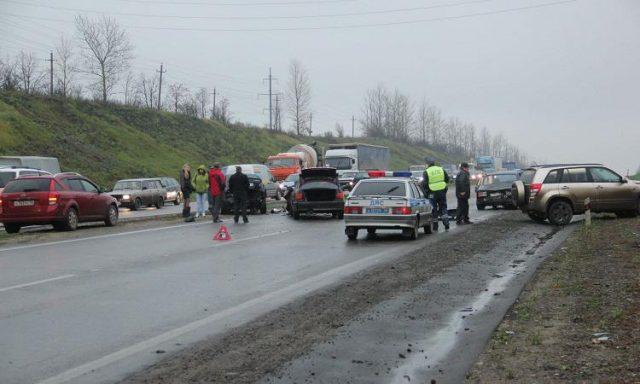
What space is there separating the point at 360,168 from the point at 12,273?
42975 millimetres

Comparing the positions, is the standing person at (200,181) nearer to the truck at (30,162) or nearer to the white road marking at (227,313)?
the truck at (30,162)

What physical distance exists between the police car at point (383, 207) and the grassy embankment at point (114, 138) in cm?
3280

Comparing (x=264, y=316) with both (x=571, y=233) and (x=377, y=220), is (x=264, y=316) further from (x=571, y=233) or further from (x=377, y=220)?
(x=571, y=233)

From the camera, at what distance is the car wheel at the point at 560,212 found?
21.8 metres

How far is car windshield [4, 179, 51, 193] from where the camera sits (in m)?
19.8

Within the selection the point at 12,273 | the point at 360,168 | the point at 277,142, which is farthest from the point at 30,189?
the point at 277,142

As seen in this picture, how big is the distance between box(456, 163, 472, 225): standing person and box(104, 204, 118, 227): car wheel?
34.5ft

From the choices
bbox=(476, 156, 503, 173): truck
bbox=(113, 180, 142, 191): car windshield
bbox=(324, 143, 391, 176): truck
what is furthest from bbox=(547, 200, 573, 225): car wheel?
bbox=(476, 156, 503, 173): truck

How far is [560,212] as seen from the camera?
21922 millimetres

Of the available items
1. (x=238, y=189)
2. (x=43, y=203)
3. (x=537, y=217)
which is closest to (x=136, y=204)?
(x=238, y=189)

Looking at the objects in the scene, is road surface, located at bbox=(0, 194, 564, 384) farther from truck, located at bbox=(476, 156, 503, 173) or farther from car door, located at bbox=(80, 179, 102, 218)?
truck, located at bbox=(476, 156, 503, 173)

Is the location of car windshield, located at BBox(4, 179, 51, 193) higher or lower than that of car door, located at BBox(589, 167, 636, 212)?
higher

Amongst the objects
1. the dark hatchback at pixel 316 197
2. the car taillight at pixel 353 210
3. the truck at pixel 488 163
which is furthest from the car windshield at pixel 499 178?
the truck at pixel 488 163

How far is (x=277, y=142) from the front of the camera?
86375 mm
